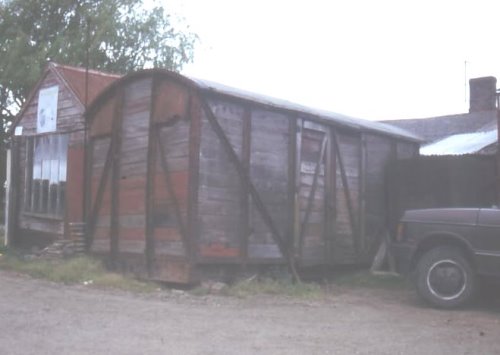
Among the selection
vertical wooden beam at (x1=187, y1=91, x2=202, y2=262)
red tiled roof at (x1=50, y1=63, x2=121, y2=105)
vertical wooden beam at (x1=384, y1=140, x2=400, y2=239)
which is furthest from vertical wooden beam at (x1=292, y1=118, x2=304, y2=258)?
red tiled roof at (x1=50, y1=63, x2=121, y2=105)

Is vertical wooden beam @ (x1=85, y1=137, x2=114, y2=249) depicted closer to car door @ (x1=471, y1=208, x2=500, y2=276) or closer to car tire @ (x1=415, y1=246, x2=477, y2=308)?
car tire @ (x1=415, y1=246, x2=477, y2=308)

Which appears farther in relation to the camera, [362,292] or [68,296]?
[362,292]

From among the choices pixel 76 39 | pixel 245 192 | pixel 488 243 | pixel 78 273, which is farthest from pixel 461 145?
pixel 76 39

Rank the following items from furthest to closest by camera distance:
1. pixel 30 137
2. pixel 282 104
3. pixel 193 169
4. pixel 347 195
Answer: pixel 30 137, pixel 347 195, pixel 282 104, pixel 193 169

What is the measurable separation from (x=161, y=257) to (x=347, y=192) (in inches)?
177

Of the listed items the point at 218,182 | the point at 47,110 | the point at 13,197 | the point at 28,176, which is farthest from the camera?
the point at 13,197

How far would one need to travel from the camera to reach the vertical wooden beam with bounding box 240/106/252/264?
38.3 ft

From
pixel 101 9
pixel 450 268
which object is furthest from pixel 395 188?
pixel 101 9

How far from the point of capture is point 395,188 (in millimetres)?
14711

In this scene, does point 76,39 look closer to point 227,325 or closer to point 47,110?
point 47,110

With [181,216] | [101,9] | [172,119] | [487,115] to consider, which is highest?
[101,9]

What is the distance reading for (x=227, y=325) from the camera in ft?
26.2

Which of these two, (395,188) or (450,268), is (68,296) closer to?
(450,268)

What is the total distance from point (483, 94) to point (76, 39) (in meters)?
18.2
